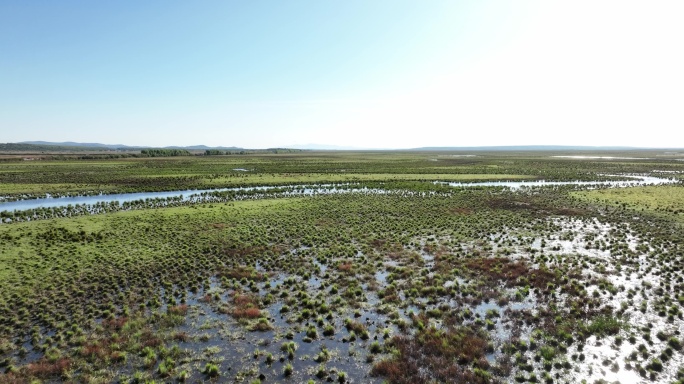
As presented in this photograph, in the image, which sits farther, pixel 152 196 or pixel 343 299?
pixel 152 196

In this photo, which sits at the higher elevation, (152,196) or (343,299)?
(152,196)

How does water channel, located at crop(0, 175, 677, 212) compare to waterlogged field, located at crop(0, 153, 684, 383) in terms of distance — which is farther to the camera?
water channel, located at crop(0, 175, 677, 212)

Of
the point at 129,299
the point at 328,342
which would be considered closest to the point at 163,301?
the point at 129,299

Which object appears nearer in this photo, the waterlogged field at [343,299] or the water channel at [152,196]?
the waterlogged field at [343,299]

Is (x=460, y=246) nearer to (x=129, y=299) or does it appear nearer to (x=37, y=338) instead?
(x=129, y=299)

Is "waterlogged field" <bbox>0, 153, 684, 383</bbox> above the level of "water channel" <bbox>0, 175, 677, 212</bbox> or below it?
below

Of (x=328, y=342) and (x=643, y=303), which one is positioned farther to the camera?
(x=643, y=303)

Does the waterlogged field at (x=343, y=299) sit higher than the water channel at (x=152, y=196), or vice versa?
the water channel at (x=152, y=196)

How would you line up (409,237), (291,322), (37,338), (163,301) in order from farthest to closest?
(409,237) < (163,301) < (291,322) < (37,338)
